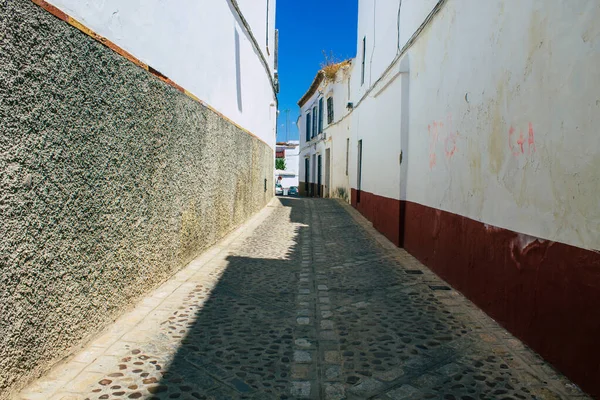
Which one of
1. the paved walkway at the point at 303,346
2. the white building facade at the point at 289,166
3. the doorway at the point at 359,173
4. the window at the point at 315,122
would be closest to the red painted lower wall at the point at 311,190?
the window at the point at 315,122

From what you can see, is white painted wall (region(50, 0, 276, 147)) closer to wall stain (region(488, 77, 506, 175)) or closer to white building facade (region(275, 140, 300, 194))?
wall stain (region(488, 77, 506, 175))

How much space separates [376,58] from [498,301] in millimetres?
7333

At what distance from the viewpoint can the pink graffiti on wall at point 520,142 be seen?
3190 mm

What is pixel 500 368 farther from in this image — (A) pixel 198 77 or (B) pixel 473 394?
(A) pixel 198 77

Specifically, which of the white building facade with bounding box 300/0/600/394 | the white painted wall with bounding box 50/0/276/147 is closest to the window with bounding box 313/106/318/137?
the white painted wall with bounding box 50/0/276/147

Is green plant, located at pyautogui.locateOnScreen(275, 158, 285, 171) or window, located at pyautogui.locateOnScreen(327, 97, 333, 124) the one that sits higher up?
window, located at pyautogui.locateOnScreen(327, 97, 333, 124)

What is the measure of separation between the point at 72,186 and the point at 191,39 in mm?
3206

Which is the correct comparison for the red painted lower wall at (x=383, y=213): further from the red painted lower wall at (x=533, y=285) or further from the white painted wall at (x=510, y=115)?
the red painted lower wall at (x=533, y=285)

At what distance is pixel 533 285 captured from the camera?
3.12 metres

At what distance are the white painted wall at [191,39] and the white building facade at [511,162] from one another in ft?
9.33

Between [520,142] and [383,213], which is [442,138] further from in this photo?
[383,213]

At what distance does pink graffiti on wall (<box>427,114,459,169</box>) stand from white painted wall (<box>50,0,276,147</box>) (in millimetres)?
2901

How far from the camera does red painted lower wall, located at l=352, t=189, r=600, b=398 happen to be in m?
2.50

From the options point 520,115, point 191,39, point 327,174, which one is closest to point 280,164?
point 327,174
